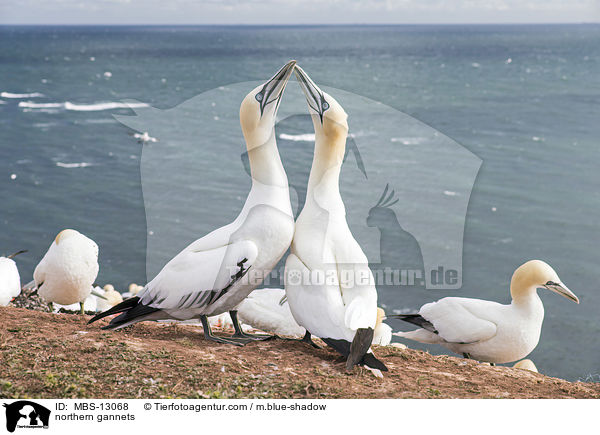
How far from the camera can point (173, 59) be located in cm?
6212

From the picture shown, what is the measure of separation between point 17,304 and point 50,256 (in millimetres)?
1370

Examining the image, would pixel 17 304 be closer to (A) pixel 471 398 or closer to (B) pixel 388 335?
(B) pixel 388 335

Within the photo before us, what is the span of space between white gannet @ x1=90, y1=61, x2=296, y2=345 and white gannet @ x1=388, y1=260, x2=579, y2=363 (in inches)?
64.3

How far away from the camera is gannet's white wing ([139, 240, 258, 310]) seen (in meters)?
3.98

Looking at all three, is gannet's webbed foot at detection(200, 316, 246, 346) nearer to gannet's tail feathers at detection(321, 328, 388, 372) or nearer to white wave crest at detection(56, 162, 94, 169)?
gannet's tail feathers at detection(321, 328, 388, 372)

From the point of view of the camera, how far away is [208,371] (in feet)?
12.2

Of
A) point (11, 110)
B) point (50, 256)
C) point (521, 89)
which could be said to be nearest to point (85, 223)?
point (50, 256)

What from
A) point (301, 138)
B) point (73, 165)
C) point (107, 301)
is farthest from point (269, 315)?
point (73, 165)

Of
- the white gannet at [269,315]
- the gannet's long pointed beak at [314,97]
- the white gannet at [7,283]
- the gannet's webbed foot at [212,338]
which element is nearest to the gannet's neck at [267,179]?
the gannet's long pointed beak at [314,97]

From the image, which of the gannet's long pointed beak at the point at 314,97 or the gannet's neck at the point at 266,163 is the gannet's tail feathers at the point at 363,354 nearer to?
the gannet's neck at the point at 266,163
